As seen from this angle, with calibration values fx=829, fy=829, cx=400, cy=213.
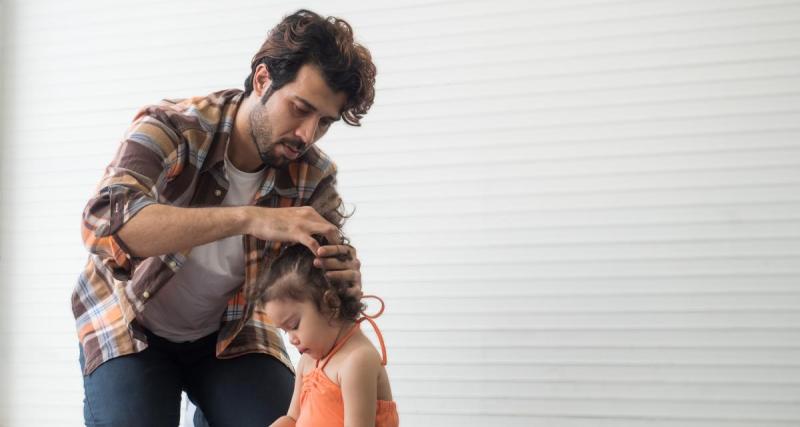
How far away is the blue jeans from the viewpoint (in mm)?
1943

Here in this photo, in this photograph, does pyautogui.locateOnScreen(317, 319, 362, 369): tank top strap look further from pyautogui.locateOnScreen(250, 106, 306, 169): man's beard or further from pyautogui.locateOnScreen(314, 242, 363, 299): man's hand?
pyautogui.locateOnScreen(250, 106, 306, 169): man's beard

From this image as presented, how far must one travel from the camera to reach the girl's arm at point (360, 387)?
1.81 metres

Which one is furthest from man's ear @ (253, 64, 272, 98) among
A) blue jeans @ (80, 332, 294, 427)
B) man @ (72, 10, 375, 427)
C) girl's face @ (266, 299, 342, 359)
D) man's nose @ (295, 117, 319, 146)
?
blue jeans @ (80, 332, 294, 427)

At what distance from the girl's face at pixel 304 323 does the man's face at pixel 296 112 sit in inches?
14.3

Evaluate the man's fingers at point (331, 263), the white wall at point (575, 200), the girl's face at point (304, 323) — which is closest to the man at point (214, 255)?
the man's fingers at point (331, 263)

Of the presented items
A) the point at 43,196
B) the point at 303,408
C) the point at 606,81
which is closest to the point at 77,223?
the point at 43,196

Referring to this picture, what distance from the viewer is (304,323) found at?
1.91 m

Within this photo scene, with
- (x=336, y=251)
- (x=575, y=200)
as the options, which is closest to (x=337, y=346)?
(x=336, y=251)

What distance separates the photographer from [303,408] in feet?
6.48

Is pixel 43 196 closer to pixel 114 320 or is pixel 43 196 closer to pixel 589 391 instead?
pixel 114 320

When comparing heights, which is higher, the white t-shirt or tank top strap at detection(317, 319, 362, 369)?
the white t-shirt

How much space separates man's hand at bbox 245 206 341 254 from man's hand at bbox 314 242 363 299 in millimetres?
85

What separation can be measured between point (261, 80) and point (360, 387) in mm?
779

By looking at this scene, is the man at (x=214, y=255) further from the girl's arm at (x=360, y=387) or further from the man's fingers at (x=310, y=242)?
the girl's arm at (x=360, y=387)
